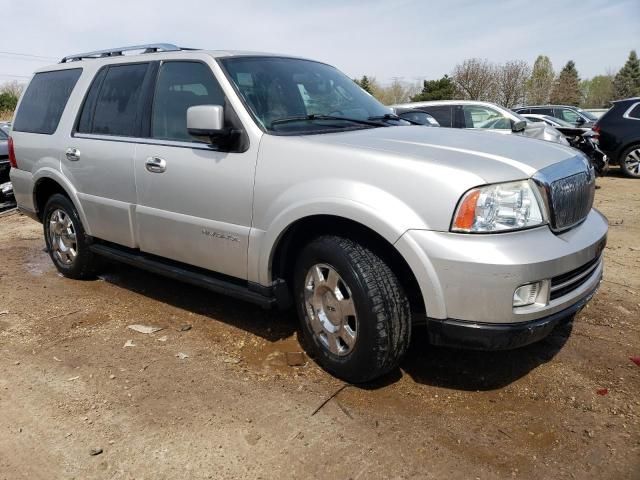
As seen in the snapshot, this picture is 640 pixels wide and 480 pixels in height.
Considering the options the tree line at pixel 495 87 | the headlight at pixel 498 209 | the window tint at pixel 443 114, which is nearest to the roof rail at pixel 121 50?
the headlight at pixel 498 209

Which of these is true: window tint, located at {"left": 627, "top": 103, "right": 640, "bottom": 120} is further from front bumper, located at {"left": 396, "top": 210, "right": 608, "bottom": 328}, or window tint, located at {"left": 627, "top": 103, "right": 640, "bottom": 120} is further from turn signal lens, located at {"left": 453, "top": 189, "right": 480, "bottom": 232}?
turn signal lens, located at {"left": 453, "top": 189, "right": 480, "bottom": 232}

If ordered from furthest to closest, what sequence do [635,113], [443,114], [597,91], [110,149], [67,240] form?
[597,91] < [635,113] < [443,114] < [67,240] < [110,149]

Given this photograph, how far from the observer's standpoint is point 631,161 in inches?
456

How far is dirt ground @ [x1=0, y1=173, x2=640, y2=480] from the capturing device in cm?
249

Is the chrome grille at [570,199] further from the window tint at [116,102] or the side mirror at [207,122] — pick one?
the window tint at [116,102]

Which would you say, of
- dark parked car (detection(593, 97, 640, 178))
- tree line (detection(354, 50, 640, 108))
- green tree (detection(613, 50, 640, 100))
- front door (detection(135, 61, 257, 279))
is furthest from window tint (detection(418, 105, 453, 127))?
green tree (detection(613, 50, 640, 100))

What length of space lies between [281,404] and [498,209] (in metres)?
1.54

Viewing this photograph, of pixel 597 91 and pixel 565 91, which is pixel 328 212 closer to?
pixel 565 91

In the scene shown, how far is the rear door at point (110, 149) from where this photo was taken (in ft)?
13.4

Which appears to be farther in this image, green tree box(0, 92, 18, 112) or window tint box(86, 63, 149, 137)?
green tree box(0, 92, 18, 112)

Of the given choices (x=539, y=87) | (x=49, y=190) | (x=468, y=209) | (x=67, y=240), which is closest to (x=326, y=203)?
(x=468, y=209)

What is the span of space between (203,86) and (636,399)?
10.5 feet

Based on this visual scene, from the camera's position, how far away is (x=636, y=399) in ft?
9.65

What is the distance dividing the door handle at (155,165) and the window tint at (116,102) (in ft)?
1.25
